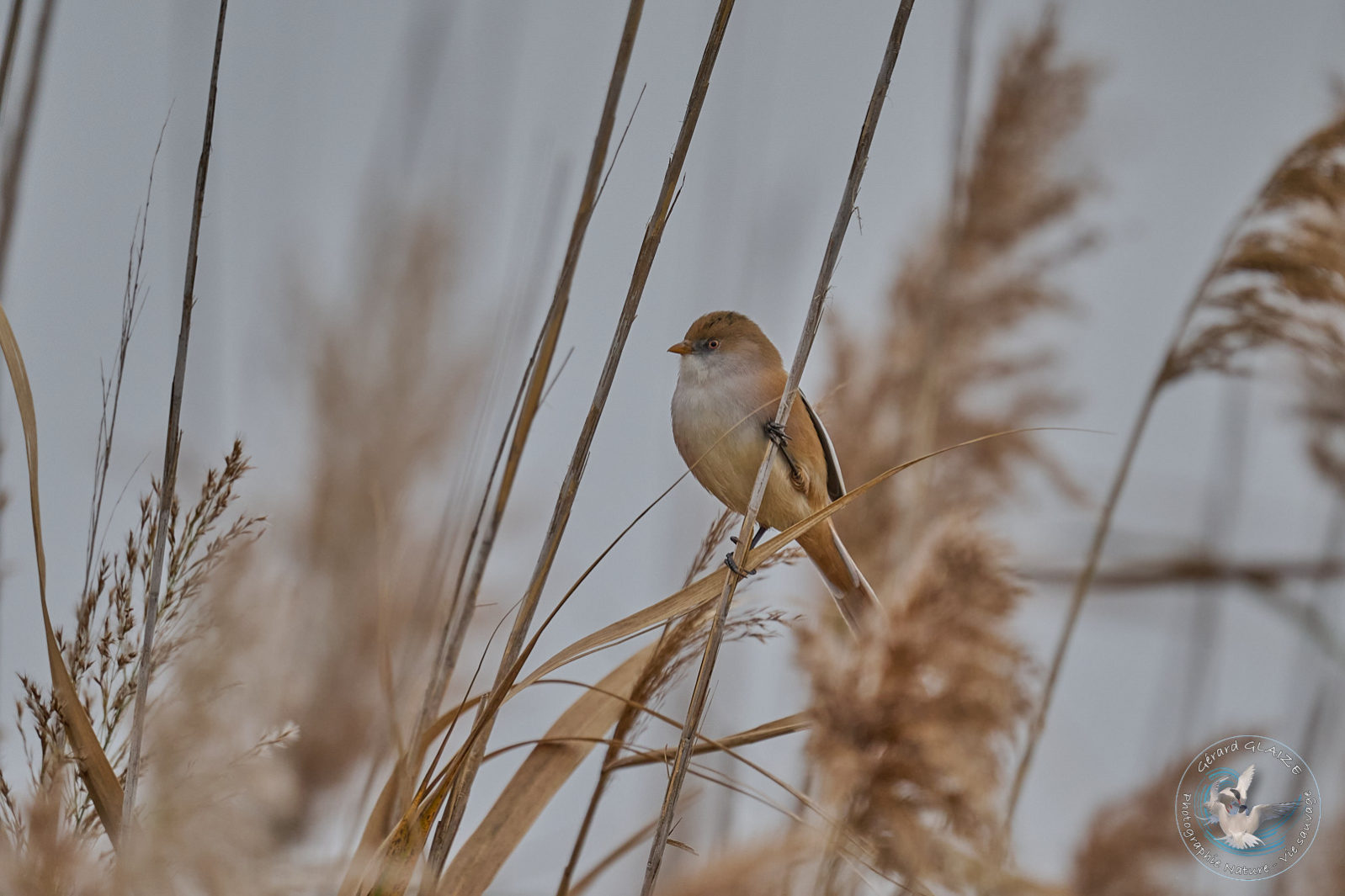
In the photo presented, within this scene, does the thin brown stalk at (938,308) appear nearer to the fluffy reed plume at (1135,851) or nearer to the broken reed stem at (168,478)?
the fluffy reed plume at (1135,851)

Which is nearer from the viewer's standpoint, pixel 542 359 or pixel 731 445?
pixel 542 359

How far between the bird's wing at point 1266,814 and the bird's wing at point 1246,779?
0.03 metres

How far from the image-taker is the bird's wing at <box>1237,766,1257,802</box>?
1.60m

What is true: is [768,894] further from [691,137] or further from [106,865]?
[691,137]

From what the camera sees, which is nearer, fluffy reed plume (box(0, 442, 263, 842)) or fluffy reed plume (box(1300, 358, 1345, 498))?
fluffy reed plume (box(0, 442, 263, 842))

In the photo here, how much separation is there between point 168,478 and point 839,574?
1.05 meters

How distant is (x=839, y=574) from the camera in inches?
59.0

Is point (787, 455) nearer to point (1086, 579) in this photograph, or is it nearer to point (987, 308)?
point (1086, 579)

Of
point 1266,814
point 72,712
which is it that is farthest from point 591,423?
point 1266,814

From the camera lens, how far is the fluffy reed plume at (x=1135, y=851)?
184 centimetres

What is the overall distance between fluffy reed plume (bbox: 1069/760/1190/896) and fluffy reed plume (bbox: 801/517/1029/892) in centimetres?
100

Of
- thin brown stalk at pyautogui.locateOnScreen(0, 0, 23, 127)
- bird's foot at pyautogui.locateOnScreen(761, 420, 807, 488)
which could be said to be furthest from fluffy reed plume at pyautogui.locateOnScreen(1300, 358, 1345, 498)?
thin brown stalk at pyautogui.locateOnScreen(0, 0, 23, 127)

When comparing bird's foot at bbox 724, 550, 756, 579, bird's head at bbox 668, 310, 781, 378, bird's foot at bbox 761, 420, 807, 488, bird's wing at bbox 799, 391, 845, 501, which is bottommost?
bird's foot at bbox 724, 550, 756, 579

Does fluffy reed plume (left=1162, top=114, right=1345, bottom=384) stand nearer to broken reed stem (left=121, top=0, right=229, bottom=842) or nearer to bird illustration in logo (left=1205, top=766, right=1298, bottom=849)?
bird illustration in logo (left=1205, top=766, right=1298, bottom=849)
